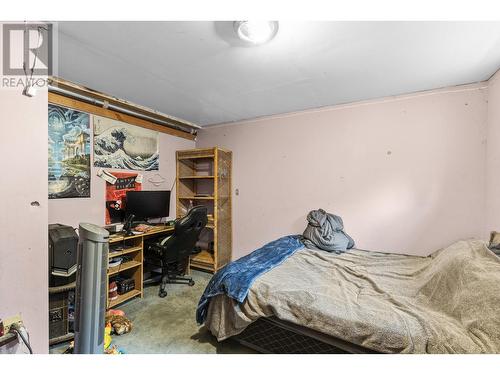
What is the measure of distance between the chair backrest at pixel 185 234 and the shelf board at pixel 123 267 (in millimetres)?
362

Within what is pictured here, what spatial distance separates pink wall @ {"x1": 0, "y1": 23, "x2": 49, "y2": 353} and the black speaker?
0.67 m

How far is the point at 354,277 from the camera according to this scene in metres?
1.84

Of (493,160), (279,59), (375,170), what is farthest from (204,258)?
(493,160)

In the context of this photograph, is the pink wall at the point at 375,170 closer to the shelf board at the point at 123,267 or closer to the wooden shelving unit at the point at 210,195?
the wooden shelving unit at the point at 210,195

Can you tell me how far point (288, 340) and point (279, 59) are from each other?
213 centimetres

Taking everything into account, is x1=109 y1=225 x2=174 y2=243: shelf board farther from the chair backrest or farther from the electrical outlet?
the electrical outlet

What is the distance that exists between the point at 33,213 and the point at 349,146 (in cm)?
296

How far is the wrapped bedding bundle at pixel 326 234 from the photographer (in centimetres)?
245

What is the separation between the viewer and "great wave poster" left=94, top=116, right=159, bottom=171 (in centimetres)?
254

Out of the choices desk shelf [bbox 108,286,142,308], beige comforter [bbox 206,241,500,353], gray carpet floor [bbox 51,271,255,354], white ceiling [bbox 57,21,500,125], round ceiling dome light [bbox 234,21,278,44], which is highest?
white ceiling [bbox 57,21,500,125]

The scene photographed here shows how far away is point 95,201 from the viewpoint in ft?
8.18

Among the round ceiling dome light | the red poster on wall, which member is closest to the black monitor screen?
the red poster on wall
